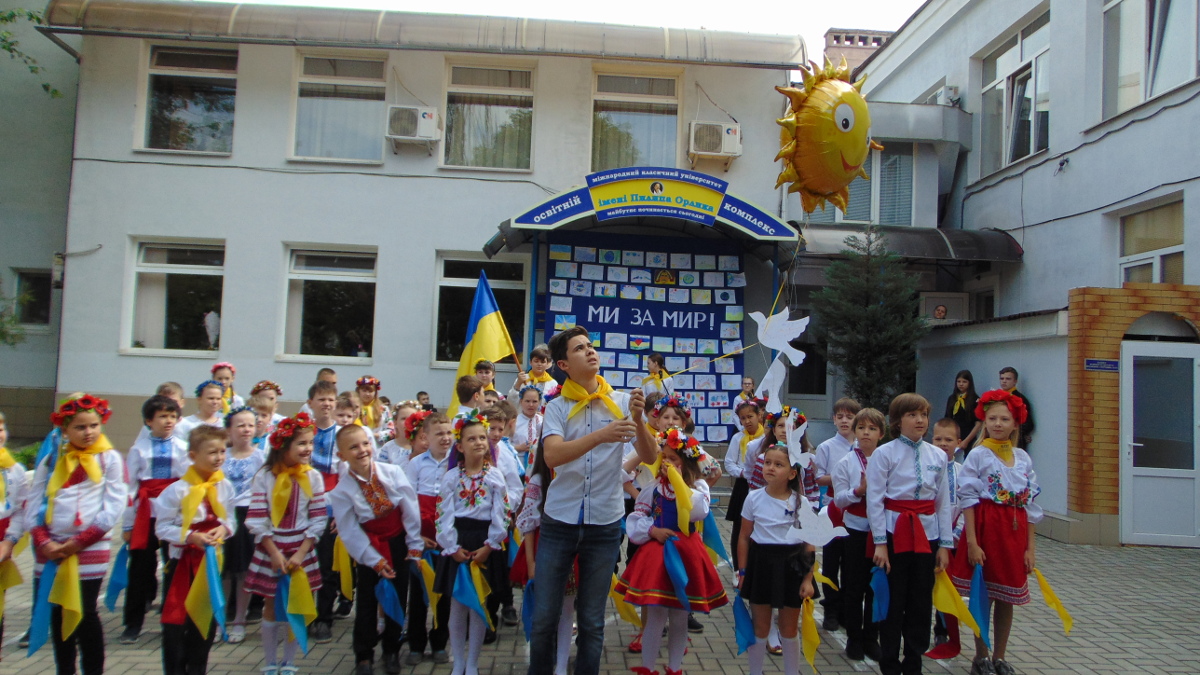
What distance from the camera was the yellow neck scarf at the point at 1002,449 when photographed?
4.71 metres

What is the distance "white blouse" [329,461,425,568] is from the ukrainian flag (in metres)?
4.79

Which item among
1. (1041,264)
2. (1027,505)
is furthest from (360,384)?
(1041,264)

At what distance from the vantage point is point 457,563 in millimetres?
4297

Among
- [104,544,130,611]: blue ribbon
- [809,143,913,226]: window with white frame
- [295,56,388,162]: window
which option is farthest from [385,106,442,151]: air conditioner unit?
[104,544,130,611]: blue ribbon

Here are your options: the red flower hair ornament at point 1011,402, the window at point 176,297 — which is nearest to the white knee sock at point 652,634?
the red flower hair ornament at point 1011,402

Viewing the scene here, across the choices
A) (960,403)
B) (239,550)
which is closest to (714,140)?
(960,403)

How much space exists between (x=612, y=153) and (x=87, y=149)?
7.43m

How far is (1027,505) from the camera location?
15.2ft

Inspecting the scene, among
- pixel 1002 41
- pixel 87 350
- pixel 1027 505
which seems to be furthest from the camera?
pixel 1002 41

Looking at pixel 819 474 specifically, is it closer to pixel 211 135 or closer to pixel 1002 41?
pixel 211 135

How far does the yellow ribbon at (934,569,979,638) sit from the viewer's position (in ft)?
14.1

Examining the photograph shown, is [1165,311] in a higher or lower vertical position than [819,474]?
higher

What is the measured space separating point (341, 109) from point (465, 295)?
131 inches

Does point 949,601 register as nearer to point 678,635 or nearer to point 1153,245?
point 678,635
